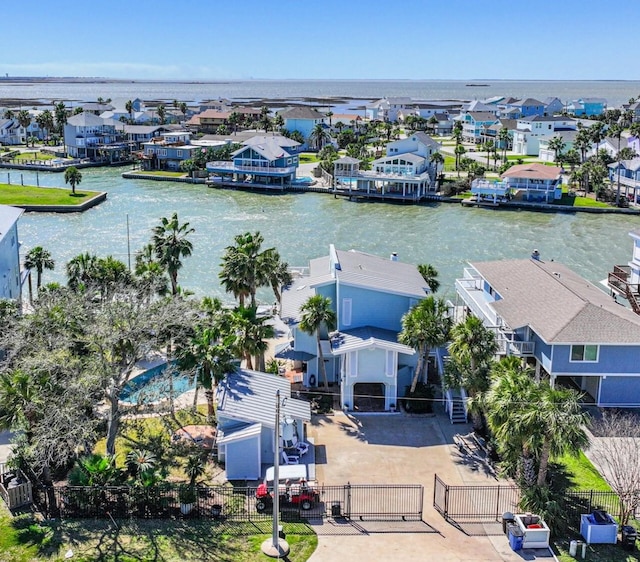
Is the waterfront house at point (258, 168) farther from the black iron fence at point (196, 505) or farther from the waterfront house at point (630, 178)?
the black iron fence at point (196, 505)

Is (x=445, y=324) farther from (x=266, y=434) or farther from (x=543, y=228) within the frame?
(x=543, y=228)

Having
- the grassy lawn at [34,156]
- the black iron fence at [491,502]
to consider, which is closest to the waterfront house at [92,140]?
the grassy lawn at [34,156]

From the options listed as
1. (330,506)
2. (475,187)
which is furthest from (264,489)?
(475,187)

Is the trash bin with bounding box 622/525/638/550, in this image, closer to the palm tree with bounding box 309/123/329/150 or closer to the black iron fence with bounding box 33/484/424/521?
the black iron fence with bounding box 33/484/424/521

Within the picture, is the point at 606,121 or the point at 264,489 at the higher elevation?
the point at 606,121

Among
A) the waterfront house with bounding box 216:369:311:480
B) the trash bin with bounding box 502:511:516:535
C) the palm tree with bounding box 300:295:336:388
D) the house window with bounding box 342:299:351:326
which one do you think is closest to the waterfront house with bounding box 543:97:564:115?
the house window with bounding box 342:299:351:326

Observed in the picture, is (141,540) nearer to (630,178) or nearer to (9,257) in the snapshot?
(9,257)
